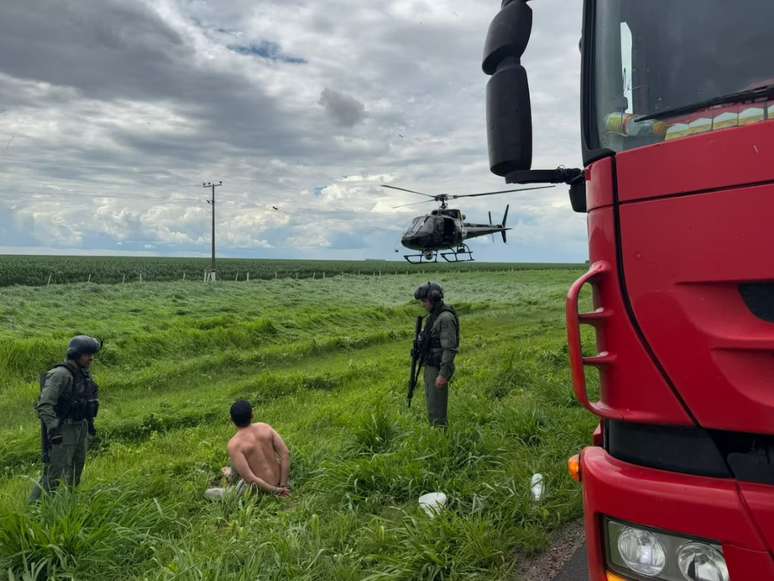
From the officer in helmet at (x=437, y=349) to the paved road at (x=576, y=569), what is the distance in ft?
8.95

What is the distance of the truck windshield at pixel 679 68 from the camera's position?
75.9 inches

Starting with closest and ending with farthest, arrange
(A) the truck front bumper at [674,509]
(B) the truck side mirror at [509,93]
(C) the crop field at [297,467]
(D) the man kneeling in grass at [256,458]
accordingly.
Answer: (A) the truck front bumper at [674,509] → (B) the truck side mirror at [509,93] → (C) the crop field at [297,467] → (D) the man kneeling in grass at [256,458]

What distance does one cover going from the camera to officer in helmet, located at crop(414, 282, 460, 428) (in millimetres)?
6383

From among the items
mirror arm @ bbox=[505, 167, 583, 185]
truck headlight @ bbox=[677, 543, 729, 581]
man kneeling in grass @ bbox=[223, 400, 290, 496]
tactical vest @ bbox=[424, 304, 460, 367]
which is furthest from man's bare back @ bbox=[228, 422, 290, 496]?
truck headlight @ bbox=[677, 543, 729, 581]

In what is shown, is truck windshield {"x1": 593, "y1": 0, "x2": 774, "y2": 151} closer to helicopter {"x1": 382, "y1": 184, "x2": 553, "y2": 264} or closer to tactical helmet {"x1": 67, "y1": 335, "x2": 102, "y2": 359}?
tactical helmet {"x1": 67, "y1": 335, "x2": 102, "y2": 359}

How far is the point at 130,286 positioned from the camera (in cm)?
3056

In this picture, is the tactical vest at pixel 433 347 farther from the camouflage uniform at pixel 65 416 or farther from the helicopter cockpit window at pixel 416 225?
the helicopter cockpit window at pixel 416 225

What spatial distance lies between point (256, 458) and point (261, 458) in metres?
0.04

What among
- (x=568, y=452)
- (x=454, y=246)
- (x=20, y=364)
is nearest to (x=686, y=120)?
(x=568, y=452)

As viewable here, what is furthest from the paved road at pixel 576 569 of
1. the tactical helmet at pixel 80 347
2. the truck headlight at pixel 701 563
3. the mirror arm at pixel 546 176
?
the tactical helmet at pixel 80 347

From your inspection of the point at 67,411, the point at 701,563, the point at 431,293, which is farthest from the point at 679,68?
the point at 67,411

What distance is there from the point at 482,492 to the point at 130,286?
1162 inches

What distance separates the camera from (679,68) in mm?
2094

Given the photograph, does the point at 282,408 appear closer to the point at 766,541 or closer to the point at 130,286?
the point at 766,541
